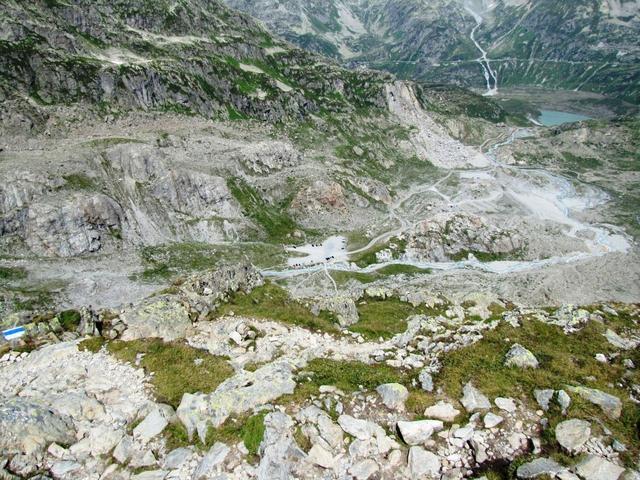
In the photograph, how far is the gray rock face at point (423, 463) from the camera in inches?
647

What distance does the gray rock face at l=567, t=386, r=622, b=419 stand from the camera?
18359 millimetres

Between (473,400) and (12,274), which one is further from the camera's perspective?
(12,274)

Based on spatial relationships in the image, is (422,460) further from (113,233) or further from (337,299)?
(113,233)

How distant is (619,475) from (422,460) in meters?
7.41

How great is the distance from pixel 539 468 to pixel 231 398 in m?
14.3

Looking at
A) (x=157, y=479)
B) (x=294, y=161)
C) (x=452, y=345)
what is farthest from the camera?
(x=294, y=161)

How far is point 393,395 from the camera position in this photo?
20203 millimetres

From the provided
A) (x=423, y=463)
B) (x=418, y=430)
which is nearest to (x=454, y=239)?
(x=418, y=430)

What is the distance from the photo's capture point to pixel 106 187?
102 meters

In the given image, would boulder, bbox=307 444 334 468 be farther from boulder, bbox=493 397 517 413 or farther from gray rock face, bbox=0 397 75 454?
gray rock face, bbox=0 397 75 454

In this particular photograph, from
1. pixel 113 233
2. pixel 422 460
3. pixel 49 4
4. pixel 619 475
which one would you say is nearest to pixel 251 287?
pixel 422 460

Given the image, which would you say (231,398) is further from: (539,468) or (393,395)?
(539,468)

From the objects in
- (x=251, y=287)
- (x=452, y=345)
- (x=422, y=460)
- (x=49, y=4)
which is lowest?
(x=251, y=287)

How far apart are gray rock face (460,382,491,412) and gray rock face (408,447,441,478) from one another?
3560mm
